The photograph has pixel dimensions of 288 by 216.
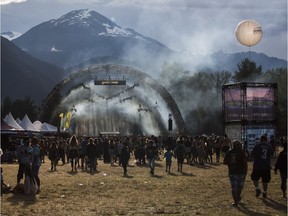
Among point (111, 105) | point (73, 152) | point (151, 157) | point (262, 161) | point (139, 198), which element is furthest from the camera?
point (111, 105)

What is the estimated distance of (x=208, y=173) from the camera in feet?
74.9

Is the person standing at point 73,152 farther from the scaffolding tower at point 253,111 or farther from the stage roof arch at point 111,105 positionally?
the stage roof arch at point 111,105

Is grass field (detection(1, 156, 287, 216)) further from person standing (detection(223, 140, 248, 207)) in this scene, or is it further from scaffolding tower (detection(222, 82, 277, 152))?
scaffolding tower (detection(222, 82, 277, 152))

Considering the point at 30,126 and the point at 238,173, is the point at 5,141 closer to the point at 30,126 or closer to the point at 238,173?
the point at 30,126

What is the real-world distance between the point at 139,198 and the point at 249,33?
1664cm

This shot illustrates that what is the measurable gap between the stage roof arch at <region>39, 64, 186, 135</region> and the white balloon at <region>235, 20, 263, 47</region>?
130 feet

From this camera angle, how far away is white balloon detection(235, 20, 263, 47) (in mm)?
27984

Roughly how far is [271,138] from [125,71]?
40.0 m

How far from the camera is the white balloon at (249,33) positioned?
2798 cm

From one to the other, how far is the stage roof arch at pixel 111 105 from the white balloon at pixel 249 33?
130 ft

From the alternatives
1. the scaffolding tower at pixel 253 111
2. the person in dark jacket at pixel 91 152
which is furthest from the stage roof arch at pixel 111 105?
the person in dark jacket at pixel 91 152

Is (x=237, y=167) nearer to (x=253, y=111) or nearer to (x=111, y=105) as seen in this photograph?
(x=253, y=111)

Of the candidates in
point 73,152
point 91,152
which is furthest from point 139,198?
point 73,152

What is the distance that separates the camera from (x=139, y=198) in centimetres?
1406
